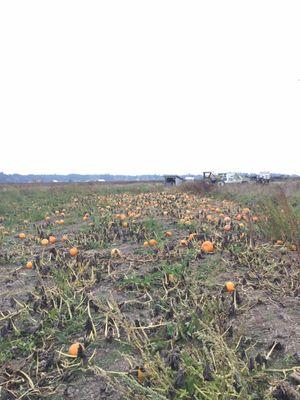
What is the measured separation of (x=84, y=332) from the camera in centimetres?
346

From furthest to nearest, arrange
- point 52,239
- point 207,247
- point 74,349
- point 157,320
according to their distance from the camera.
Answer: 1. point 52,239
2. point 207,247
3. point 157,320
4. point 74,349

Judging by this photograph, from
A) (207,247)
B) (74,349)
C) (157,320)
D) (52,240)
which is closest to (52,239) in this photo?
(52,240)

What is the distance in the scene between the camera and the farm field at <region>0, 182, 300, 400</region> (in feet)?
7.84

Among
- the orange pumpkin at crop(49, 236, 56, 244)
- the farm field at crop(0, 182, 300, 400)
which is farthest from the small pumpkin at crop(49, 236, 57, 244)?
the farm field at crop(0, 182, 300, 400)

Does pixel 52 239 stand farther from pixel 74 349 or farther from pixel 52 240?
pixel 74 349

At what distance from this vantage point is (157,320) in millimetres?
3426

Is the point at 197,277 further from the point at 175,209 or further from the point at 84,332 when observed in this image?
the point at 175,209

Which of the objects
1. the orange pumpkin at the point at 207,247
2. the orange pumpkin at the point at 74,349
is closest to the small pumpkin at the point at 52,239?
the orange pumpkin at the point at 207,247

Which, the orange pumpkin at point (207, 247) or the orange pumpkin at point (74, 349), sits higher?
the orange pumpkin at point (207, 247)

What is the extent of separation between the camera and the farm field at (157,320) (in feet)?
7.84

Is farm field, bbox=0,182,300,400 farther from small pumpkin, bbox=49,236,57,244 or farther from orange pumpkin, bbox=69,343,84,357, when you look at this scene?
small pumpkin, bbox=49,236,57,244

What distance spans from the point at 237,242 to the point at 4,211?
36.5 ft

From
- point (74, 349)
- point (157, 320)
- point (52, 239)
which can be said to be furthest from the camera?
point (52, 239)

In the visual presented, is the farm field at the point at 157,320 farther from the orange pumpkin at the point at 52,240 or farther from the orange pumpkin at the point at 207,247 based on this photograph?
the orange pumpkin at the point at 52,240
